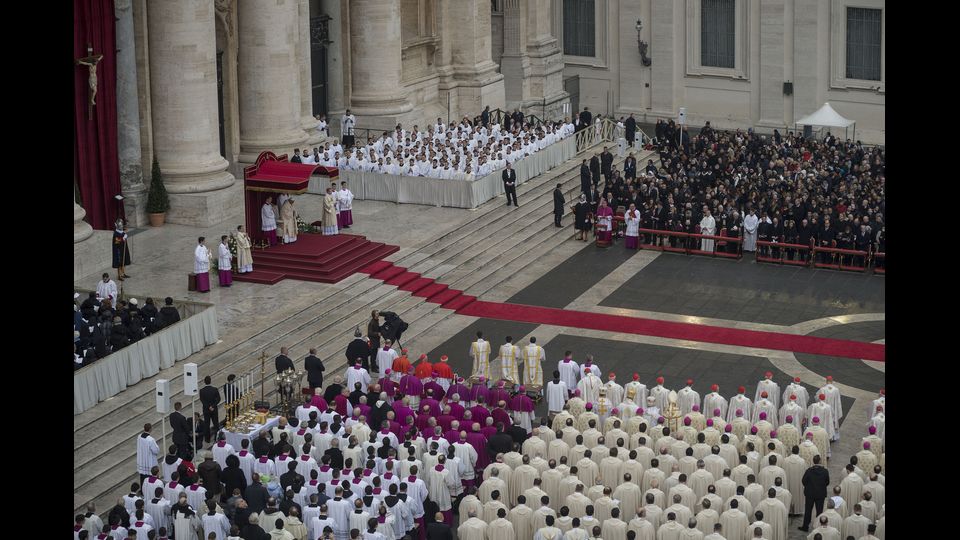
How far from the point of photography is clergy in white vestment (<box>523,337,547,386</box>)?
3288cm

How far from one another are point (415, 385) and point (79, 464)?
623cm

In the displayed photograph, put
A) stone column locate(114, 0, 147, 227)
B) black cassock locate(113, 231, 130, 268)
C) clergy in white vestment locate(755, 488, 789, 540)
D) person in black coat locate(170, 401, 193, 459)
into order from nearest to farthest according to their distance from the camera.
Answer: clergy in white vestment locate(755, 488, 789, 540)
person in black coat locate(170, 401, 193, 459)
black cassock locate(113, 231, 130, 268)
stone column locate(114, 0, 147, 227)

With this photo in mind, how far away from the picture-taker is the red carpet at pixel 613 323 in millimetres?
36188

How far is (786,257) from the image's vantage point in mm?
42219

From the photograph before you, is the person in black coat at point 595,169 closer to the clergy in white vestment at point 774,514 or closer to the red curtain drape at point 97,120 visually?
the red curtain drape at point 97,120

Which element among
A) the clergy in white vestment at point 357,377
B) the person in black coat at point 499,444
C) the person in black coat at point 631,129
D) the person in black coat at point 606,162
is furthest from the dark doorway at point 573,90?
the person in black coat at point 499,444

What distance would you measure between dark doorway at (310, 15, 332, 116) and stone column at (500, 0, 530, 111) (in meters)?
9.25

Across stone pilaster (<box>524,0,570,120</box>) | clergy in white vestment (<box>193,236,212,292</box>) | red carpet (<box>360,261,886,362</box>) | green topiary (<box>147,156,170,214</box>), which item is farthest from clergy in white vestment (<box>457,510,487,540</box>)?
stone pilaster (<box>524,0,570,120</box>)

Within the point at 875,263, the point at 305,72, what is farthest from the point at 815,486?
the point at 305,72

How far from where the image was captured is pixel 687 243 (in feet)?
141

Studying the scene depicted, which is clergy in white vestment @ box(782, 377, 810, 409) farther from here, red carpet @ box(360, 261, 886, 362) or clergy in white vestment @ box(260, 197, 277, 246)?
clergy in white vestment @ box(260, 197, 277, 246)

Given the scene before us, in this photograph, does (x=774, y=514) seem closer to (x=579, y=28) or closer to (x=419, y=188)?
(x=419, y=188)

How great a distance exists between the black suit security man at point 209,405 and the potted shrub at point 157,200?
11.5 metres
